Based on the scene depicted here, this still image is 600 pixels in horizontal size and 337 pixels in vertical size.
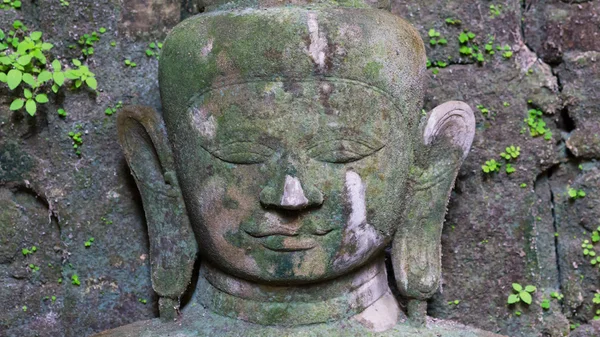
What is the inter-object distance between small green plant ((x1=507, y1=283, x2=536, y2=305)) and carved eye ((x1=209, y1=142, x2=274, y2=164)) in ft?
3.72

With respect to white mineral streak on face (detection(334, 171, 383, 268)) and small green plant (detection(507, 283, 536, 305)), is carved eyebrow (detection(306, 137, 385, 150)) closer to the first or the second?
white mineral streak on face (detection(334, 171, 383, 268))

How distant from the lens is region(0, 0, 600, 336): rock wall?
7.95 ft

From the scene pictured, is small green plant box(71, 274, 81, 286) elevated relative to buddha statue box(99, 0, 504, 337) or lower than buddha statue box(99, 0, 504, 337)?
lower

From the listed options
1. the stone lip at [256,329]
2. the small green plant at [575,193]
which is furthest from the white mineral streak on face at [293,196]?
the small green plant at [575,193]

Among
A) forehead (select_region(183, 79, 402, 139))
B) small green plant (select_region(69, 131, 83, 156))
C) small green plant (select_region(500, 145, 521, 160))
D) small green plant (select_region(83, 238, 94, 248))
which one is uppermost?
forehead (select_region(183, 79, 402, 139))

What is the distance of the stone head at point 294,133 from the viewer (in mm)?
1872

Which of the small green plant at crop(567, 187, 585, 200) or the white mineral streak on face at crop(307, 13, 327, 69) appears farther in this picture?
the small green plant at crop(567, 187, 585, 200)

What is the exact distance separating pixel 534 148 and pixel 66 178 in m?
1.61

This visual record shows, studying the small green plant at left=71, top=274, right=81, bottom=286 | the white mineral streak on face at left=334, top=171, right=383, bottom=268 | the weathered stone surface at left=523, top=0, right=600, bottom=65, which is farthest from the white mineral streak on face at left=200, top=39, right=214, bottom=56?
the weathered stone surface at left=523, top=0, right=600, bottom=65

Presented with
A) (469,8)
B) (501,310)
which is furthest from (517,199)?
(469,8)

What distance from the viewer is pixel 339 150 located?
1897mm

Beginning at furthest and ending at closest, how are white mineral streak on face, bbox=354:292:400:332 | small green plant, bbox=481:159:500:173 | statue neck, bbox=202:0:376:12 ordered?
small green plant, bbox=481:159:500:173 → white mineral streak on face, bbox=354:292:400:332 → statue neck, bbox=202:0:376:12

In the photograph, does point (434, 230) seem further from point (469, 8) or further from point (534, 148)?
point (469, 8)

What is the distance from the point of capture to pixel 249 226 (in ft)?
Result: 6.35
